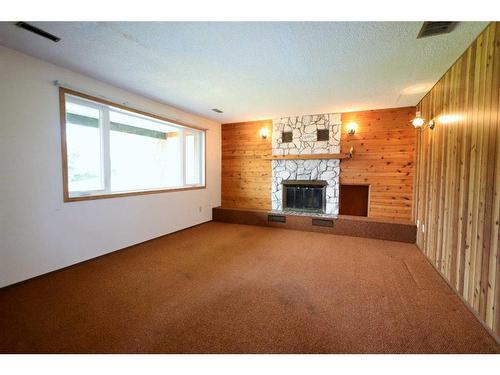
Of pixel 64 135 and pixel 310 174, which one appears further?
pixel 310 174

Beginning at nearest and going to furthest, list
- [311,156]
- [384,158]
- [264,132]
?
[384,158]
[311,156]
[264,132]

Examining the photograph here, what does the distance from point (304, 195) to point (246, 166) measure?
1.54m

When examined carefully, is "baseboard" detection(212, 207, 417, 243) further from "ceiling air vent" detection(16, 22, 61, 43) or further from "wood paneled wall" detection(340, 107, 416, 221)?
"ceiling air vent" detection(16, 22, 61, 43)

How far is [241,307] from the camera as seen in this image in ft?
6.64

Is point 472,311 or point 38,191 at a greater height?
point 38,191

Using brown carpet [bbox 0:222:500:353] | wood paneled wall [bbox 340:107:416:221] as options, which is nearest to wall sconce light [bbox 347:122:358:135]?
wood paneled wall [bbox 340:107:416:221]

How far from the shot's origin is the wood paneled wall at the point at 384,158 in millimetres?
4215

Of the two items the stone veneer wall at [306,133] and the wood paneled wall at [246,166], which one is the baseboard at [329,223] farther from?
the stone veneer wall at [306,133]

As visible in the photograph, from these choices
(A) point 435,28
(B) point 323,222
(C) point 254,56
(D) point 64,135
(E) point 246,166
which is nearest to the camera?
(A) point 435,28

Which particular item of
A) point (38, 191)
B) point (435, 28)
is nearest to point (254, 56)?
point (435, 28)

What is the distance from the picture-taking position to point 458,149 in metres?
2.31

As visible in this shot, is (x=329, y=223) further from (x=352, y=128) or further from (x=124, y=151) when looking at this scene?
(x=124, y=151)

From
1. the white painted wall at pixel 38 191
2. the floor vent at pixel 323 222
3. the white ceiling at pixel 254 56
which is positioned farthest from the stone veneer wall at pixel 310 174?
the white painted wall at pixel 38 191

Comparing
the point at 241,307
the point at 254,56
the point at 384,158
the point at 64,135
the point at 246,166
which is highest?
the point at 254,56
